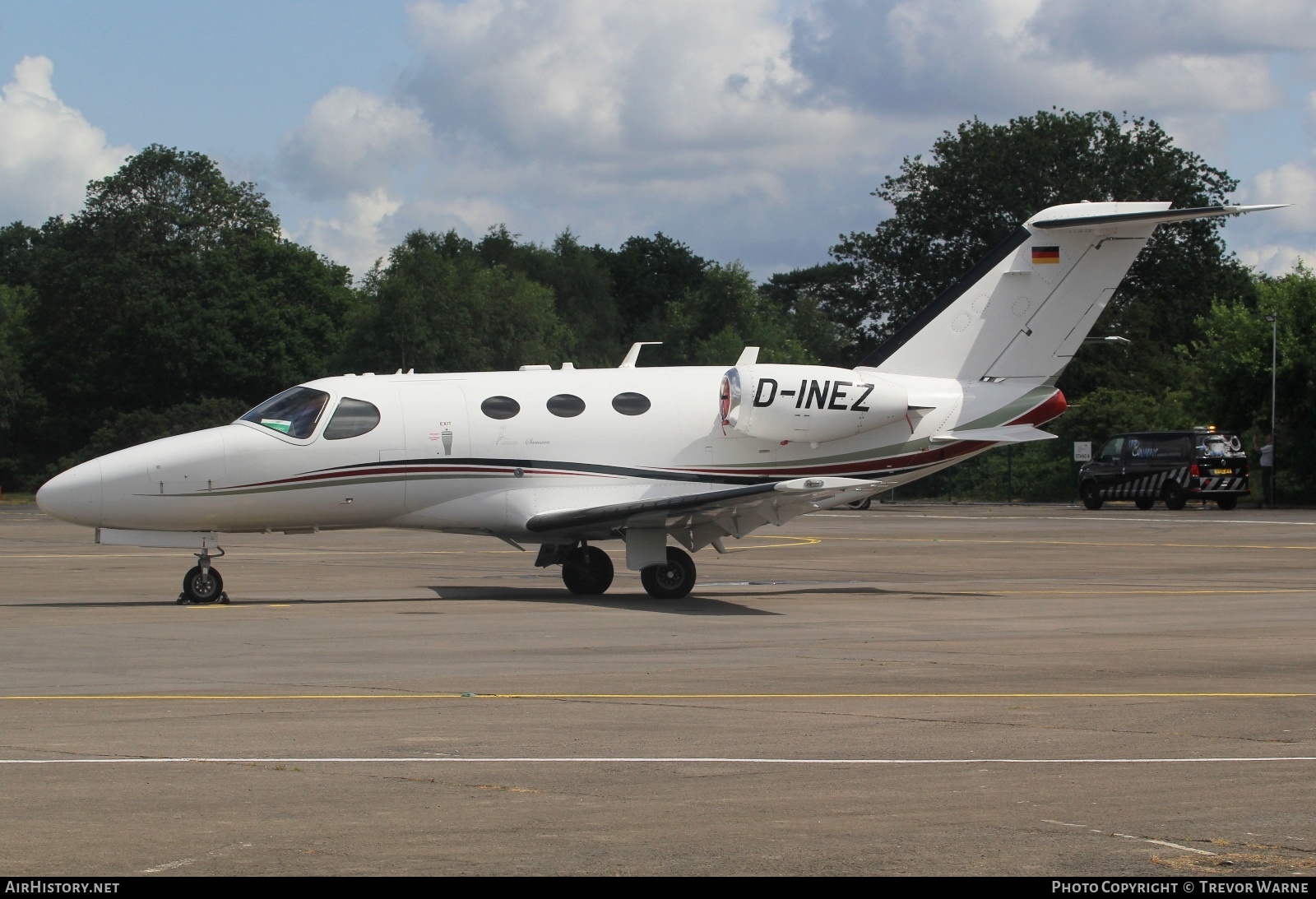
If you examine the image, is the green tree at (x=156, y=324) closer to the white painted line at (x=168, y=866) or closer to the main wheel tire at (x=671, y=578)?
the main wheel tire at (x=671, y=578)

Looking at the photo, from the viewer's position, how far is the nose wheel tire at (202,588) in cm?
1912

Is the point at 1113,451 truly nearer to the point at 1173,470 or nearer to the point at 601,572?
the point at 1173,470

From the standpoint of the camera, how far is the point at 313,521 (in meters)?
19.7

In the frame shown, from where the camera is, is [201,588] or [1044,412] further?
[1044,412]

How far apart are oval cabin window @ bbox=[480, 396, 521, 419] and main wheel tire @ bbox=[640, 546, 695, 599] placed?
2735 millimetres

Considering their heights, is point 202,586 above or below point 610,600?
above

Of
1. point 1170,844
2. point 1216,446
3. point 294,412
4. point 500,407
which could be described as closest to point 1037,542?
point 1216,446

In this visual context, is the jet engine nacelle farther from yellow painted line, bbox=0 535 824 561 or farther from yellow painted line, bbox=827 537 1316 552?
yellow painted line, bbox=827 537 1316 552

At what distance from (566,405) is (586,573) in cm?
231

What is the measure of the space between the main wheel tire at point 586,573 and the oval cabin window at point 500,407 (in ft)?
6.87

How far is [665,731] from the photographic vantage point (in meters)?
9.78

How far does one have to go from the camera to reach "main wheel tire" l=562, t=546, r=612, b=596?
20484 millimetres

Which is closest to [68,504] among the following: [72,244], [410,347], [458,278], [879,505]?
[879,505]

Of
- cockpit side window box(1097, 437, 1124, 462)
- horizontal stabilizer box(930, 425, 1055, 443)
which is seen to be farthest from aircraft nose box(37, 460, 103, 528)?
cockpit side window box(1097, 437, 1124, 462)
